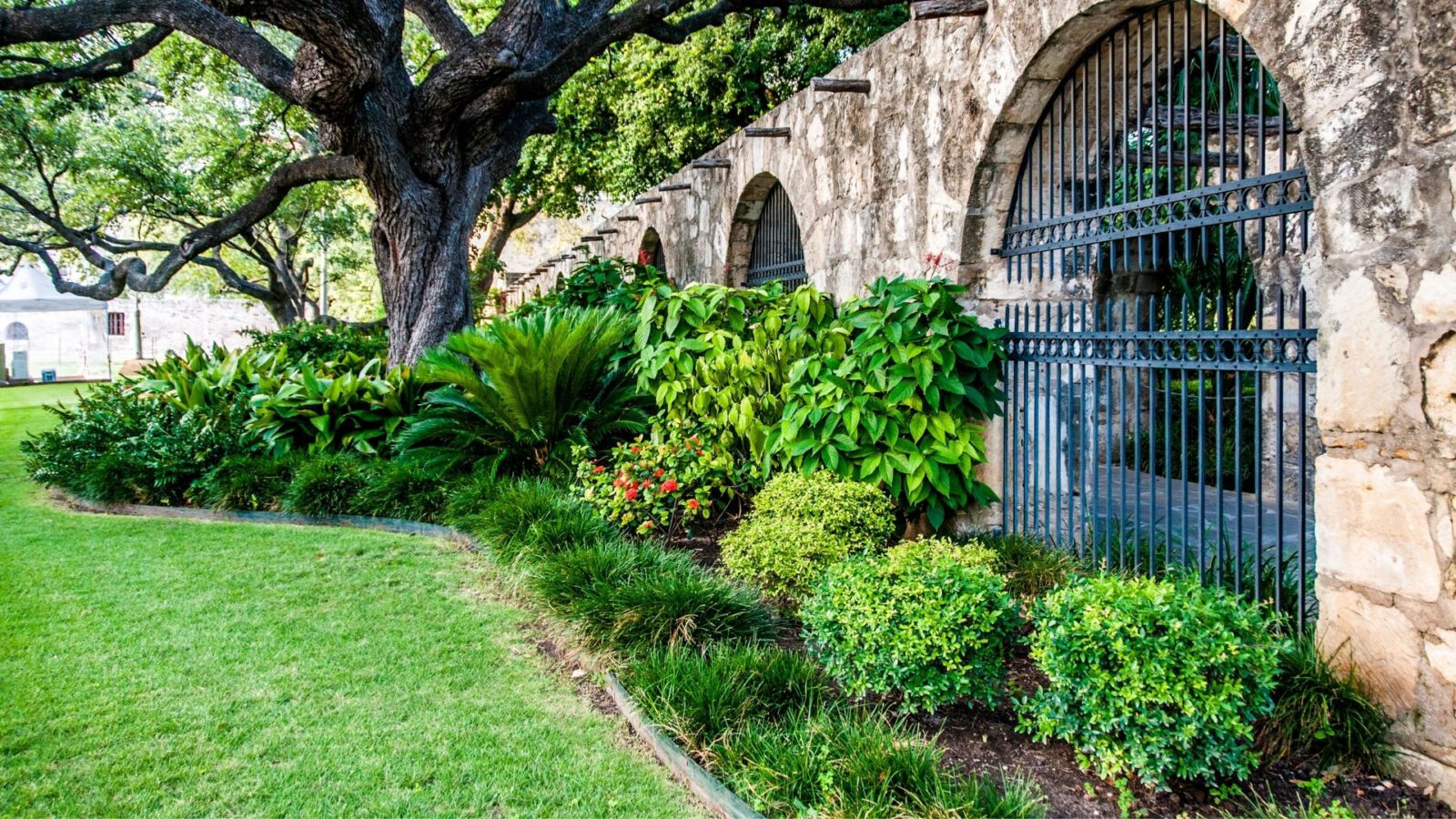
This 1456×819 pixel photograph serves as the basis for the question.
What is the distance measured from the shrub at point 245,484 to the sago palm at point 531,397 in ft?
2.97

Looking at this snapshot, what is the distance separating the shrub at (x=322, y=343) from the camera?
1077cm

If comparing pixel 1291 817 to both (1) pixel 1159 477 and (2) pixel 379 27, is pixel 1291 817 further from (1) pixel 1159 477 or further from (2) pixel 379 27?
(2) pixel 379 27

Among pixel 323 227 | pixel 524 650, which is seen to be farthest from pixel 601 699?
pixel 323 227

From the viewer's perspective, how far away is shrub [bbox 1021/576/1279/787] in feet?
7.78

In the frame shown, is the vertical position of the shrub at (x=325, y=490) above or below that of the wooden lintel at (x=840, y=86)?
below

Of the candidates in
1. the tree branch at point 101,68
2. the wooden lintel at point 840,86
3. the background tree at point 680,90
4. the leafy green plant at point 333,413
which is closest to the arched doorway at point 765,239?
the wooden lintel at point 840,86

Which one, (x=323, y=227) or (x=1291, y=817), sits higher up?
(x=323, y=227)

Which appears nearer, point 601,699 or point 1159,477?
point 601,699

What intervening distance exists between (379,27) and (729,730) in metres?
Answer: 6.11

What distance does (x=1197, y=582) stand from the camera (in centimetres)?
271

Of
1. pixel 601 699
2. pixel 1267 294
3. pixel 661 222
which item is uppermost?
pixel 661 222

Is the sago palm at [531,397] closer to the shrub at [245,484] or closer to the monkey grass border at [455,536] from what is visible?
the monkey grass border at [455,536]

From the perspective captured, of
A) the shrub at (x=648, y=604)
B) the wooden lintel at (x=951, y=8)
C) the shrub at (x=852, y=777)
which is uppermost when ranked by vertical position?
the wooden lintel at (x=951, y=8)

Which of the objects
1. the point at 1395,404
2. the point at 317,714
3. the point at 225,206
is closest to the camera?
the point at 1395,404
